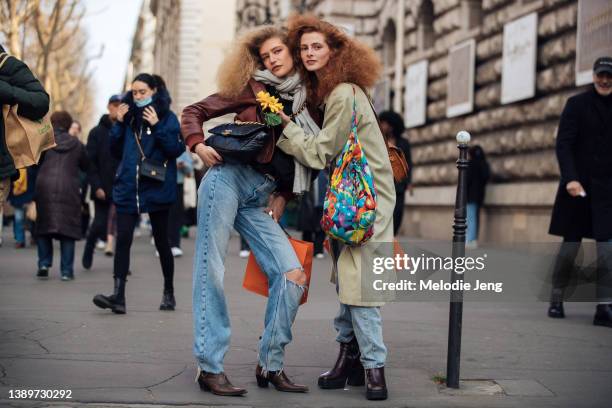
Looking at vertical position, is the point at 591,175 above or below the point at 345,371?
above

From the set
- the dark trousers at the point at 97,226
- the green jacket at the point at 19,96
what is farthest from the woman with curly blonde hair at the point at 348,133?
the dark trousers at the point at 97,226

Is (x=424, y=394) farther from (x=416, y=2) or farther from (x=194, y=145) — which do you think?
(x=416, y=2)

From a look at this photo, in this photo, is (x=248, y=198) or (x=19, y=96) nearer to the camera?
(x=248, y=198)

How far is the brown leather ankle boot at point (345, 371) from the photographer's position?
5164 millimetres

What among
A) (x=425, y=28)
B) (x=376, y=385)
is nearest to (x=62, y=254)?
(x=376, y=385)

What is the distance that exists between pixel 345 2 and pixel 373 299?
19001 millimetres

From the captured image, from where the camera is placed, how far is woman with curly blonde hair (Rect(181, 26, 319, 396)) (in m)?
4.95

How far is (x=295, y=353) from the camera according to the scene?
6.17 metres

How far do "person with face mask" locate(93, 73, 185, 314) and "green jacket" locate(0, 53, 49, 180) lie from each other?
2282mm

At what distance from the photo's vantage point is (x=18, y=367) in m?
5.44

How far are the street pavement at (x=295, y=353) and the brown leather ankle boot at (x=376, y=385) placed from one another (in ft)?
0.12

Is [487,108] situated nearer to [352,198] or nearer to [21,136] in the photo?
[21,136]

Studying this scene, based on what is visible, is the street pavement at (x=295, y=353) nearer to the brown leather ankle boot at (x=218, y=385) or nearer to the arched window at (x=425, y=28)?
the brown leather ankle boot at (x=218, y=385)

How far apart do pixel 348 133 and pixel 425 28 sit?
15.6 metres
